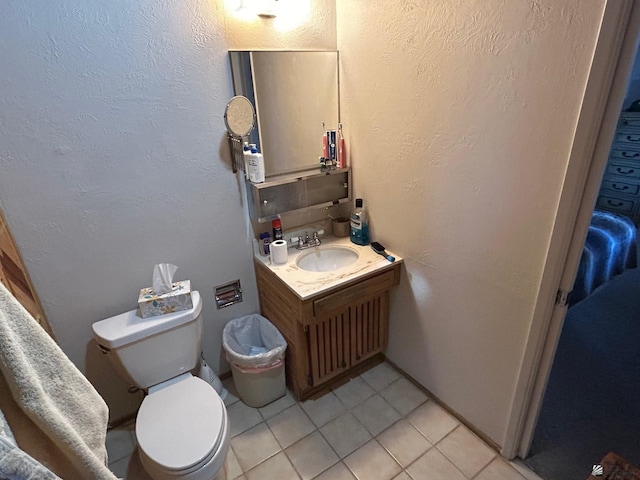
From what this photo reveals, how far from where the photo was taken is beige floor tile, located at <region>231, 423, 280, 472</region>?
1.62 metres

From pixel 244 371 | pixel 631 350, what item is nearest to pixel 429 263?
pixel 244 371

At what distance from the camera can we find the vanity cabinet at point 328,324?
164cm

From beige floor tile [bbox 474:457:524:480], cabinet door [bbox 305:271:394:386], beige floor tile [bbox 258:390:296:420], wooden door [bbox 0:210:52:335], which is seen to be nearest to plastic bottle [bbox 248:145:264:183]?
cabinet door [bbox 305:271:394:386]

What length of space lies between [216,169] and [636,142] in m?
4.08

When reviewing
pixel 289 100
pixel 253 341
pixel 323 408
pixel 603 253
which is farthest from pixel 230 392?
pixel 603 253

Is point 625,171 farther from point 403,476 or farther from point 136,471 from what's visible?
point 136,471

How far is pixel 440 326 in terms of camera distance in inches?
66.2

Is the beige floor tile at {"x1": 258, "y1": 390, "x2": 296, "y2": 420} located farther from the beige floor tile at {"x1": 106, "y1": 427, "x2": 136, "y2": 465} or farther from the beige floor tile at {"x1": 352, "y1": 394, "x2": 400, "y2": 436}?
the beige floor tile at {"x1": 106, "y1": 427, "x2": 136, "y2": 465}

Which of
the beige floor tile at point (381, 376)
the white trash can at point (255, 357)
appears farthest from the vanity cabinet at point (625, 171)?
the white trash can at point (255, 357)

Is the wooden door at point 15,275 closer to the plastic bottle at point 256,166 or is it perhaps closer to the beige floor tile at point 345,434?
the plastic bottle at point 256,166

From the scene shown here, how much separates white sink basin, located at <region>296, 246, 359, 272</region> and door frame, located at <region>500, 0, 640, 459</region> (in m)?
0.88

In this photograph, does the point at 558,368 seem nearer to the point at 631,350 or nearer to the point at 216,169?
the point at 631,350

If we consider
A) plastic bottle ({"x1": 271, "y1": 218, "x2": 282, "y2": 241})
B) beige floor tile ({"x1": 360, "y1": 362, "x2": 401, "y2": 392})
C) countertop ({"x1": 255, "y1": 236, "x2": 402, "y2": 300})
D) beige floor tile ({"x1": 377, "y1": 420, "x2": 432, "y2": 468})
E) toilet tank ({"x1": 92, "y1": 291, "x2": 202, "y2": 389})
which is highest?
plastic bottle ({"x1": 271, "y1": 218, "x2": 282, "y2": 241})

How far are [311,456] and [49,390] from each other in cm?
124
